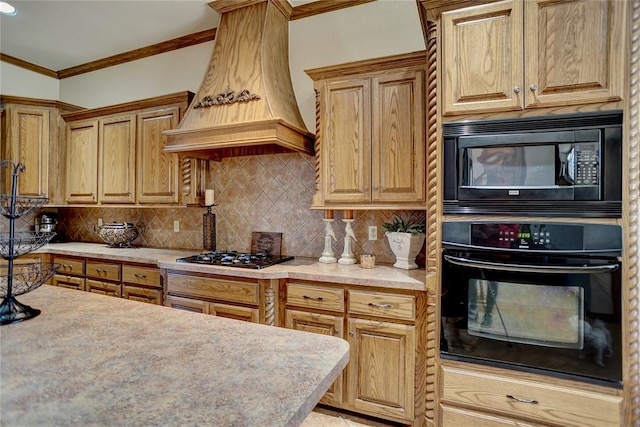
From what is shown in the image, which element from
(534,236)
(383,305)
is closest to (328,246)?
(383,305)

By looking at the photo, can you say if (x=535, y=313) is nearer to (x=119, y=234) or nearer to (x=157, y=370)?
(x=157, y=370)

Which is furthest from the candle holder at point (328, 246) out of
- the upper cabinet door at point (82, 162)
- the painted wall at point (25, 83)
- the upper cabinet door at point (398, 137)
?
the painted wall at point (25, 83)

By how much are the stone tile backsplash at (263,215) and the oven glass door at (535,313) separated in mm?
706

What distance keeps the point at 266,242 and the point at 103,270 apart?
1.48 metres

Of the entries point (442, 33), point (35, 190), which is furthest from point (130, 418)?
point (35, 190)

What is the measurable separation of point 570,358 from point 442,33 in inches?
67.3

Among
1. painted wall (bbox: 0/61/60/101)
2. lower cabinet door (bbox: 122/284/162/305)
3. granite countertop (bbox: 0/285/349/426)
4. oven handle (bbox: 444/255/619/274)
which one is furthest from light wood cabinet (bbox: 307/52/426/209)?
painted wall (bbox: 0/61/60/101)

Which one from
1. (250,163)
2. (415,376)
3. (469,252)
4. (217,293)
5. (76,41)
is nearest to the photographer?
(469,252)

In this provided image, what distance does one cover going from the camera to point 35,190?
3.53 metres

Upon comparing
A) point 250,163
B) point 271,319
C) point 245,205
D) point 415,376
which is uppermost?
point 250,163

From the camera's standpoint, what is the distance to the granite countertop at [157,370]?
624mm

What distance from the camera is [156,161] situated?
123 inches

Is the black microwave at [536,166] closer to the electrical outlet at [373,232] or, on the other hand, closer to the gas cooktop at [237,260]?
the electrical outlet at [373,232]

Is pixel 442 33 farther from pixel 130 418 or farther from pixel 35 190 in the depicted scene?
pixel 35 190
